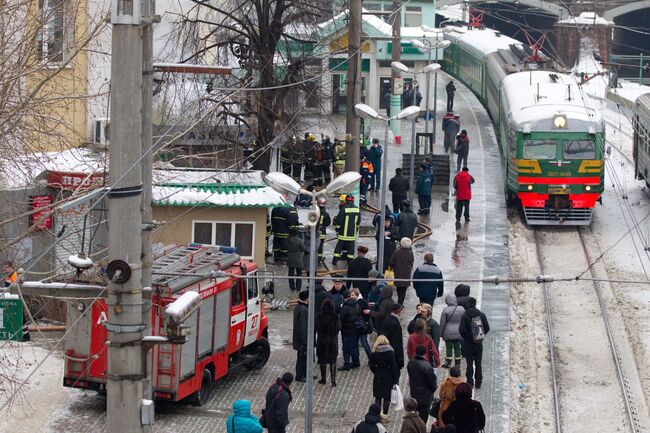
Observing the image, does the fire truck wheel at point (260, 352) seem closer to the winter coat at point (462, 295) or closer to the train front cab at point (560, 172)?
the winter coat at point (462, 295)

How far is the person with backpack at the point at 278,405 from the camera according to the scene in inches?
626

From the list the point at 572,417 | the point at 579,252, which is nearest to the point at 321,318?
the point at 572,417

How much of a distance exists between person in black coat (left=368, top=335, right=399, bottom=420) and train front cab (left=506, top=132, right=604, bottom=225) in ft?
49.9

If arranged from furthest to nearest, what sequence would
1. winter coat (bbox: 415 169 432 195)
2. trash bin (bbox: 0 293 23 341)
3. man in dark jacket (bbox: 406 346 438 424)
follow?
winter coat (bbox: 415 169 432 195) < trash bin (bbox: 0 293 23 341) < man in dark jacket (bbox: 406 346 438 424)

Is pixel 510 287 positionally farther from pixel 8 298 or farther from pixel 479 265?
pixel 8 298

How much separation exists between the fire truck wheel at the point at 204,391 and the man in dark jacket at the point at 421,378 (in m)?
3.00

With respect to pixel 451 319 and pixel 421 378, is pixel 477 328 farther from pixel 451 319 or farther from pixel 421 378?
pixel 421 378

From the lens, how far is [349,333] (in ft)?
Result: 65.9

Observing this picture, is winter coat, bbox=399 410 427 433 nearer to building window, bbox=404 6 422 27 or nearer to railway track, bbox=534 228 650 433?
railway track, bbox=534 228 650 433

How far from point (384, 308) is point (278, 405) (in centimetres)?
414

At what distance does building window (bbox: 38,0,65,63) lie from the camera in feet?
48.8

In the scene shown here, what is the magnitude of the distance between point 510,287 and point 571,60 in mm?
56973

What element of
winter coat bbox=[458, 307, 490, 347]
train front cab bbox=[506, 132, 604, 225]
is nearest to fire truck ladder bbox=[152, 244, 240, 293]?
winter coat bbox=[458, 307, 490, 347]

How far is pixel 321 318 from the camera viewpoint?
1914cm
